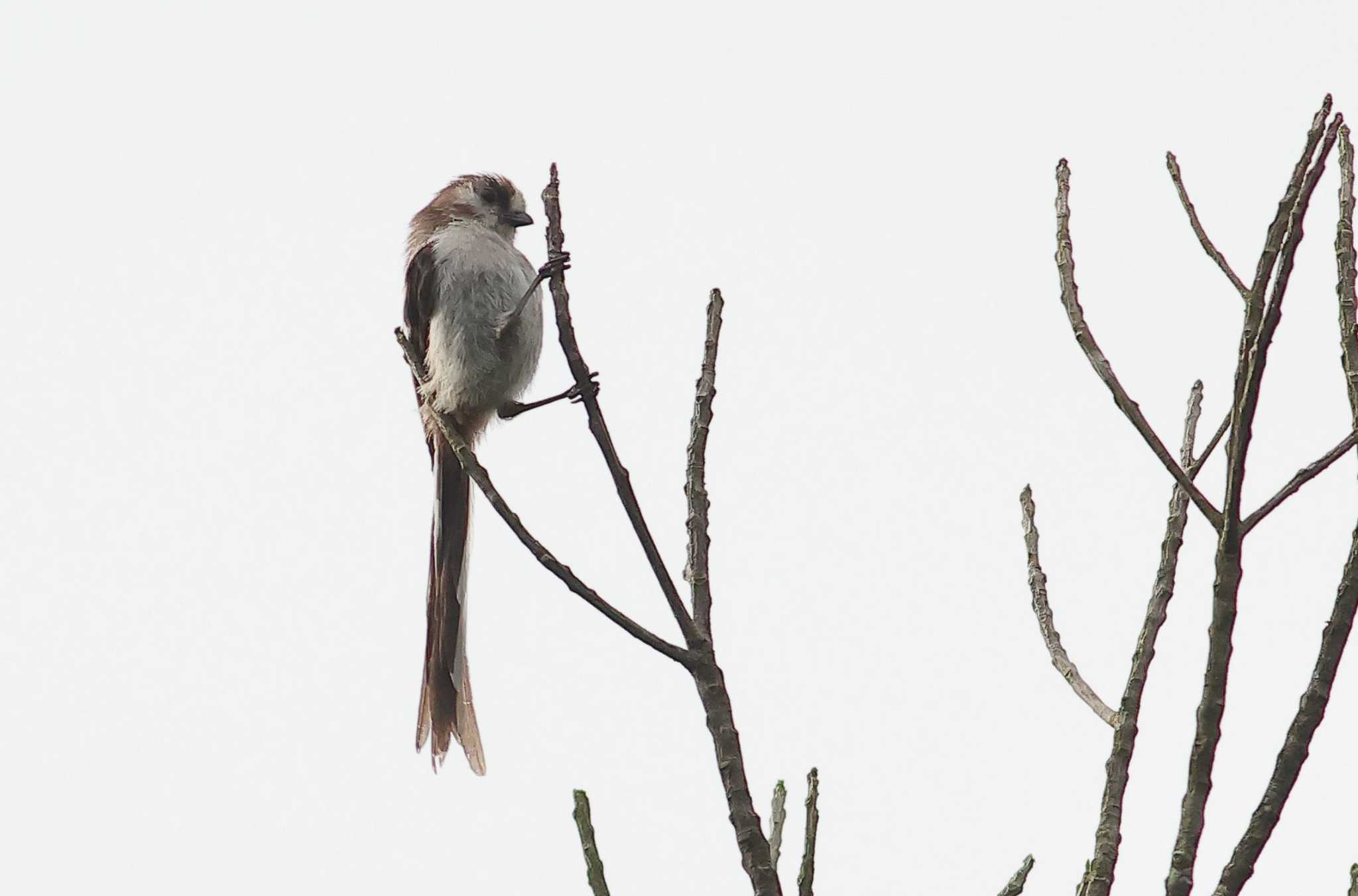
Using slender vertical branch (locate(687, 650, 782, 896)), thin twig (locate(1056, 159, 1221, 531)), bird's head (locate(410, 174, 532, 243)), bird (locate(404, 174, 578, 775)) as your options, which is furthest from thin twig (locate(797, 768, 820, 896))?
bird's head (locate(410, 174, 532, 243))

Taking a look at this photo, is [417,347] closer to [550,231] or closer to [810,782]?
[550,231]

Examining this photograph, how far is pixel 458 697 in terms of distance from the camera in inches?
166

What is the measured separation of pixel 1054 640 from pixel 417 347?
129 inches

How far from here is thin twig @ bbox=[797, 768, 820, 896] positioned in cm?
196

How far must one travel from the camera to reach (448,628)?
15.0 ft

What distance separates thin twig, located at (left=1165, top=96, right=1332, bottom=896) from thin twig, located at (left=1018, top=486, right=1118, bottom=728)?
0.41m

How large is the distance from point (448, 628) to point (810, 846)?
272 centimetres

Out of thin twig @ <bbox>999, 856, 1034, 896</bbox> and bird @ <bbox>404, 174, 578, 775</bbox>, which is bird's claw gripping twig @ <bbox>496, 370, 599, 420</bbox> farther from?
thin twig @ <bbox>999, 856, 1034, 896</bbox>

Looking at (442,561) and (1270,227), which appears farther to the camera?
(442,561)

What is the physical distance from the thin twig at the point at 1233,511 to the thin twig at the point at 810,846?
45cm

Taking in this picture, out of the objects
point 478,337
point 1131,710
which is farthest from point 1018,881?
point 478,337

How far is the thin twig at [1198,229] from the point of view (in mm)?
2143

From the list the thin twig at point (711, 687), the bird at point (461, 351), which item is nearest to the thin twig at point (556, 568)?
the thin twig at point (711, 687)

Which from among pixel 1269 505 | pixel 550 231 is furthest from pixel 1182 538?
pixel 550 231
